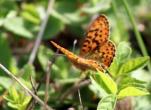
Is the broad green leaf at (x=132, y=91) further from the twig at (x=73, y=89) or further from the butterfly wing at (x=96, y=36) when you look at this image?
the twig at (x=73, y=89)

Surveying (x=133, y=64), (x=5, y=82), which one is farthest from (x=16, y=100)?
(x=133, y=64)

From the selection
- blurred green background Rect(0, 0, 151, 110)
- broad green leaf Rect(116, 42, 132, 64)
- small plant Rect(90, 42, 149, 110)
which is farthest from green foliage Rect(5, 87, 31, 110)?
broad green leaf Rect(116, 42, 132, 64)

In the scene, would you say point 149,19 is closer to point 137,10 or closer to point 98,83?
point 137,10

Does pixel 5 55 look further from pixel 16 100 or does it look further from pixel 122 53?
pixel 122 53

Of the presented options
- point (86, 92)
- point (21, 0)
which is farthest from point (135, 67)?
point (21, 0)

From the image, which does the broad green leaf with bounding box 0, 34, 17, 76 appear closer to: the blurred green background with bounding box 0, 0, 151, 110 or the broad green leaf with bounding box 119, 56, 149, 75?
the blurred green background with bounding box 0, 0, 151, 110

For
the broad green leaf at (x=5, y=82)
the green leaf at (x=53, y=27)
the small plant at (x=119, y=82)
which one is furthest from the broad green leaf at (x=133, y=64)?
the green leaf at (x=53, y=27)
